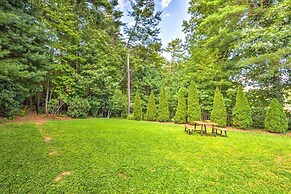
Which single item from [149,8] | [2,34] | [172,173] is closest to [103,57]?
[2,34]

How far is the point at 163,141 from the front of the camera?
17.5ft

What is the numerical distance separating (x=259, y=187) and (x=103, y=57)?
40.2 feet

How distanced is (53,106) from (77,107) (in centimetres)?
144

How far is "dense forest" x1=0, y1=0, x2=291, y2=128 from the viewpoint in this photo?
269 inches

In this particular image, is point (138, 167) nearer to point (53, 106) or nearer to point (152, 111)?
point (152, 111)

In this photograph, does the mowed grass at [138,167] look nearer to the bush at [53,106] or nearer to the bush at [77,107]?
the bush at [53,106]

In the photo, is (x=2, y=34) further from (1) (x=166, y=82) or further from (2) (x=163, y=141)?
(1) (x=166, y=82)

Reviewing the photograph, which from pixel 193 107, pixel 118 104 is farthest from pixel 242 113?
pixel 118 104

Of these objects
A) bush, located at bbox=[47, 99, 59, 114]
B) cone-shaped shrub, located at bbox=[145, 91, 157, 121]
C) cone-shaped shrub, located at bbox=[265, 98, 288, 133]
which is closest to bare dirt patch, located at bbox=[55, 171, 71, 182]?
bush, located at bbox=[47, 99, 59, 114]

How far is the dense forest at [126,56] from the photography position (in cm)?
682

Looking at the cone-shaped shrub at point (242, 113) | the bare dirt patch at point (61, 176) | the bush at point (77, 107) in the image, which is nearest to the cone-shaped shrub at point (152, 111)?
the bush at point (77, 107)

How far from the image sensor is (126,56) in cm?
1516

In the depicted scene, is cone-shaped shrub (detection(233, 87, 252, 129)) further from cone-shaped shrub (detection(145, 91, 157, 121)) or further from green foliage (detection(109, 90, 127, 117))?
green foliage (detection(109, 90, 127, 117))

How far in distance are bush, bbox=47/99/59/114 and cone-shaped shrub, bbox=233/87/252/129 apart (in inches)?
430
